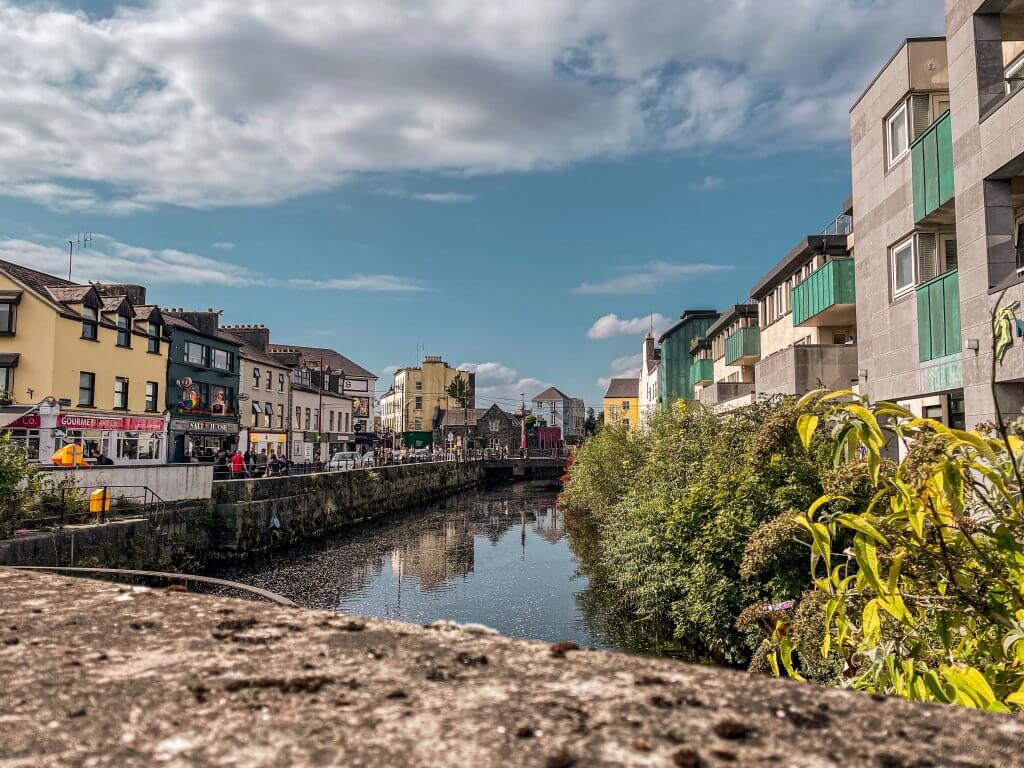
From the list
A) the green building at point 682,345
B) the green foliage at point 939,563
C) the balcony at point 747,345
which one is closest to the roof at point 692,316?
the green building at point 682,345

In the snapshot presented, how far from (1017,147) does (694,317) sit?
174 feet

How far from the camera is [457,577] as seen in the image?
26.8 metres

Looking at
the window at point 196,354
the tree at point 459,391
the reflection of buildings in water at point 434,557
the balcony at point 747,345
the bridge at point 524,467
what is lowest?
the reflection of buildings in water at point 434,557

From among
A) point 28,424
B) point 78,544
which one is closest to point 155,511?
point 78,544

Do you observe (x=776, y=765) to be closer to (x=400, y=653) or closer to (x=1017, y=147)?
(x=400, y=653)

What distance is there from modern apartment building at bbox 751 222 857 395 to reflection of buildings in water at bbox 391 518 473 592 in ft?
42.8

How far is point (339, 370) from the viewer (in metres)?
97.6

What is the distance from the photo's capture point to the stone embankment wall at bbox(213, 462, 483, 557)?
28.2m

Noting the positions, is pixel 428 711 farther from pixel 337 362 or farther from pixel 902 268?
pixel 337 362

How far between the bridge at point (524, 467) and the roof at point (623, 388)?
41.7m

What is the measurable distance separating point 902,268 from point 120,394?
1480 inches

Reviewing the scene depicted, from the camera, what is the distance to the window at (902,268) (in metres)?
14.5

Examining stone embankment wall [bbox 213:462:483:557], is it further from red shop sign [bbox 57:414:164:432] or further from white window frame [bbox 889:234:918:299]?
white window frame [bbox 889:234:918:299]

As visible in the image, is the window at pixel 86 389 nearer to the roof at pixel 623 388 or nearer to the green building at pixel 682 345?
the green building at pixel 682 345
